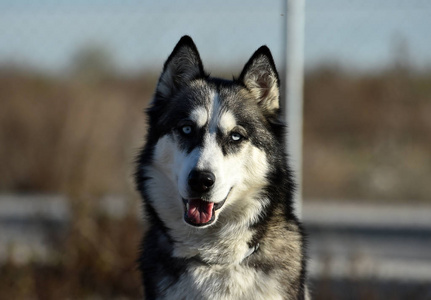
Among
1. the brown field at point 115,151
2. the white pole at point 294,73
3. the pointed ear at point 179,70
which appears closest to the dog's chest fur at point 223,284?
the pointed ear at point 179,70

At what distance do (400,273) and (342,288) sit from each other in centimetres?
83

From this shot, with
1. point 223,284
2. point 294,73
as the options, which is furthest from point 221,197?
point 294,73

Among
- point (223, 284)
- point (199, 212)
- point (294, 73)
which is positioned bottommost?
point (223, 284)

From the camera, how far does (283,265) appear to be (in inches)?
136

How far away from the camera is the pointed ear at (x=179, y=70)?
12.1 feet

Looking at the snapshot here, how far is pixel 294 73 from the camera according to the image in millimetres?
4980

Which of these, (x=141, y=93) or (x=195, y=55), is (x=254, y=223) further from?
(x=141, y=93)

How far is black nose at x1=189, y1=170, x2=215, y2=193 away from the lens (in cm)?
320

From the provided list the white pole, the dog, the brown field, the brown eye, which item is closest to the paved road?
the brown field

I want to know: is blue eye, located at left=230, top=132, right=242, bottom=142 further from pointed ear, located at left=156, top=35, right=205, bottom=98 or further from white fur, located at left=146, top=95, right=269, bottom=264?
pointed ear, located at left=156, top=35, right=205, bottom=98

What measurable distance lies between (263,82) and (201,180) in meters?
0.78

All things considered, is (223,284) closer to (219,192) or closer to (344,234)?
(219,192)

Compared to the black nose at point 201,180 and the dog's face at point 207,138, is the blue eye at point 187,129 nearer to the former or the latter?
the dog's face at point 207,138

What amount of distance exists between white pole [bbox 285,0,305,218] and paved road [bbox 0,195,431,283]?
2.36 ft
